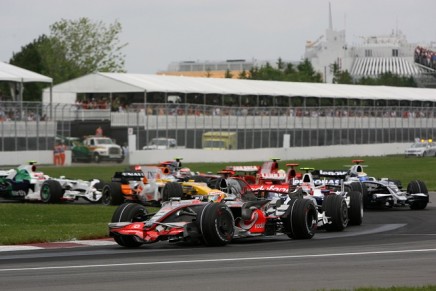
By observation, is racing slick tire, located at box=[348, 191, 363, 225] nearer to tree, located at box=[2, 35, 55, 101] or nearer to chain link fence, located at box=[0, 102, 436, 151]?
chain link fence, located at box=[0, 102, 436, 151]

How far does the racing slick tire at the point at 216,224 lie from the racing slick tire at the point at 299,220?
5.47ft

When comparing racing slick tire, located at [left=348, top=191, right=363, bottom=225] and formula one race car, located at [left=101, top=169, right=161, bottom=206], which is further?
formula one race car, located at [left=101, top=169, right=161, bottom=206]

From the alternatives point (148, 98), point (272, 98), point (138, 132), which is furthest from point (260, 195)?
point (272, 98)

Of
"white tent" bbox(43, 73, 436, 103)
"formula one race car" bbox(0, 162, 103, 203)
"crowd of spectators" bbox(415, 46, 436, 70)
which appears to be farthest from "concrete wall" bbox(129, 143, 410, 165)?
"crowd of spectators" bbox(415, 46, 436, 70)

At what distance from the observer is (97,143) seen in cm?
7300

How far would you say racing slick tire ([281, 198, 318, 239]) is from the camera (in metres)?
22.5

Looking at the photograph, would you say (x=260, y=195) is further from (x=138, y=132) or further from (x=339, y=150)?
(x=339, y=150)

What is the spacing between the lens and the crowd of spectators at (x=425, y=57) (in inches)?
6314

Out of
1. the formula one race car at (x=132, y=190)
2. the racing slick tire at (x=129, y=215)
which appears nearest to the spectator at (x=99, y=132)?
the formula one race car at (x=132, y=190)

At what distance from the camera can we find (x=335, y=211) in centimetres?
2491

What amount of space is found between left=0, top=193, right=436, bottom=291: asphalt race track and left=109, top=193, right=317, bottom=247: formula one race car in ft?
0.76

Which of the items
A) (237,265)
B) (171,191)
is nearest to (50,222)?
(171,191)

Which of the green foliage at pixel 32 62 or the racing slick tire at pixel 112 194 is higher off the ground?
the green foliage at pixel 32 62

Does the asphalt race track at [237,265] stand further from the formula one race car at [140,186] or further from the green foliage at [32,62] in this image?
the green foliage at [32,62]
